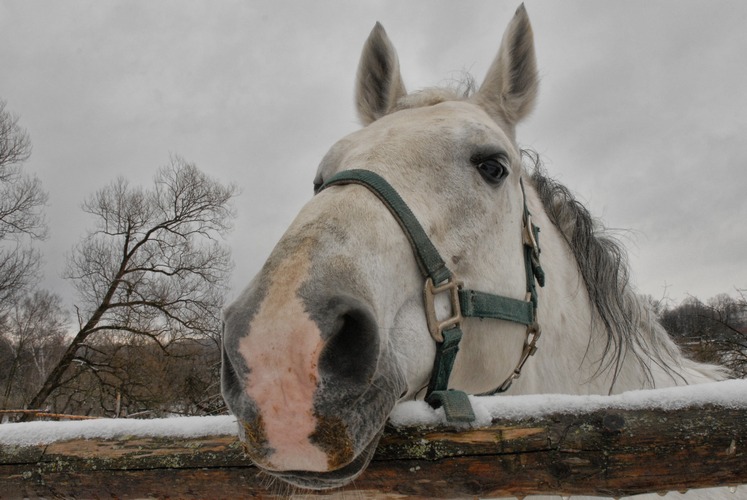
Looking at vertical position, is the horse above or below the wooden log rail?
above

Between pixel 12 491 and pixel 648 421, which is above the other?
pixel 648 421

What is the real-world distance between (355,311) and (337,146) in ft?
4.07

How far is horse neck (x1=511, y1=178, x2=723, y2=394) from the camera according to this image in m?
2.51

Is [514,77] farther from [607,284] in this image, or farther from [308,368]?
[308,368]

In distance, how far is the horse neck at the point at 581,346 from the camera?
2514mm

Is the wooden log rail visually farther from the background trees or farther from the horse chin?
the background trees

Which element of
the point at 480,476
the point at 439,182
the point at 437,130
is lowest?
the point at 480,476

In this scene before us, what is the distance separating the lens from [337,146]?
236 cm

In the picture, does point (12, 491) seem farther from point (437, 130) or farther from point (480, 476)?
point (437, 130)

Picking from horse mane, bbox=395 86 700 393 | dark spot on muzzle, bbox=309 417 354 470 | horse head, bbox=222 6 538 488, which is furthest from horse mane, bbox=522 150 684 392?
dark spot on muzzle, bbox=309 417 354 470

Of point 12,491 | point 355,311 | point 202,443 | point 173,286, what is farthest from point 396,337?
point 173,286

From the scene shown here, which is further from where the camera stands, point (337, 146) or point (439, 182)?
point (337, 146)

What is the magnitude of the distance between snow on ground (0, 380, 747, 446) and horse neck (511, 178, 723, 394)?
1.08 m

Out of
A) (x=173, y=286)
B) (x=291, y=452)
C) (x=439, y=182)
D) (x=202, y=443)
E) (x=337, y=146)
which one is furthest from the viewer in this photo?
(x=173, y=286)
